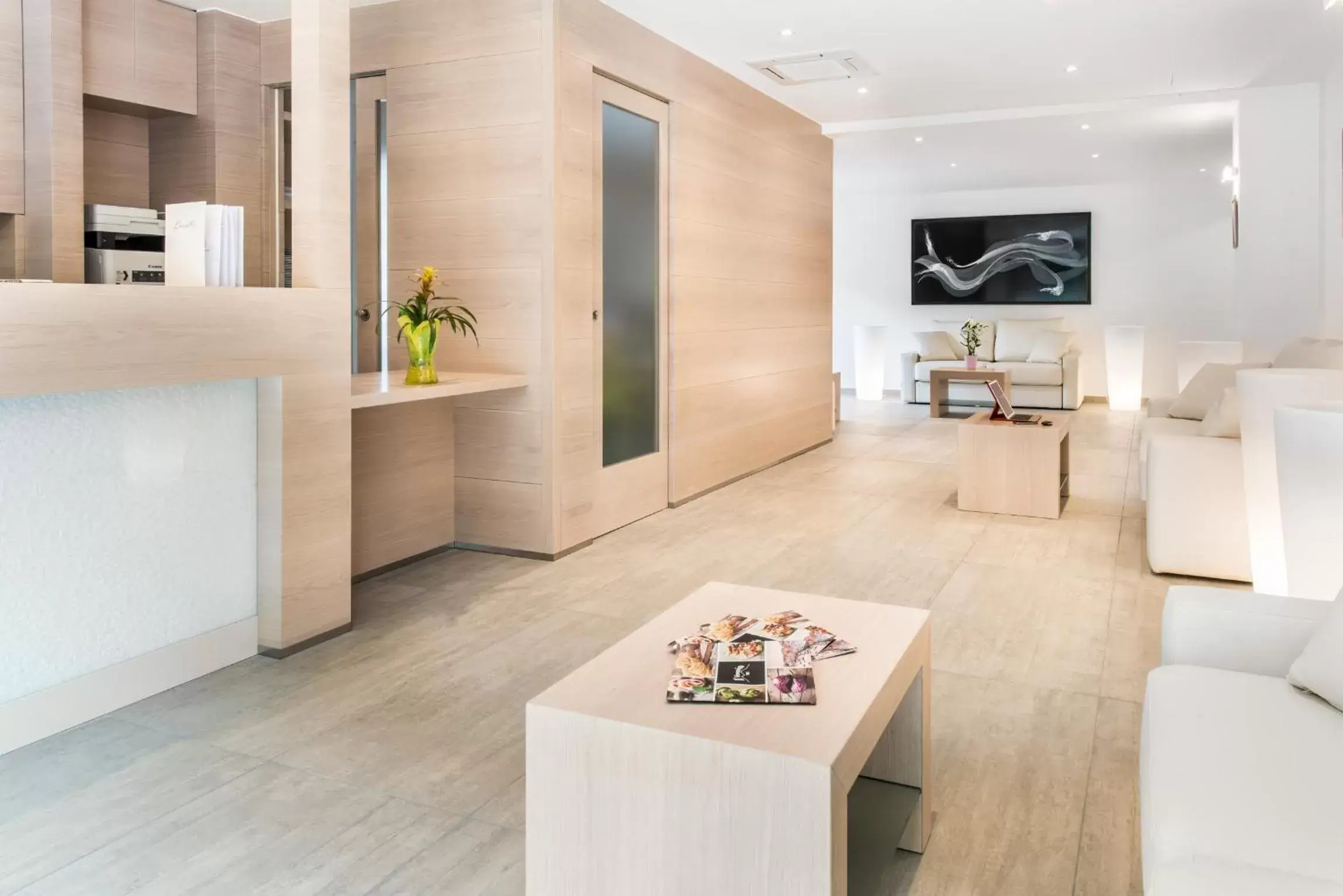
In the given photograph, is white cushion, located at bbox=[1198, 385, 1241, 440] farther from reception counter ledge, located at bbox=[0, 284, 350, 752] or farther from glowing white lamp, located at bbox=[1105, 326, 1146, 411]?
glowing white lamp, located at bbox=[1105, 326, 1146, 411]

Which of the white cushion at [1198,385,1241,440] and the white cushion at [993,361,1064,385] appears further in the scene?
the white cushion at [993,361,1064,385]

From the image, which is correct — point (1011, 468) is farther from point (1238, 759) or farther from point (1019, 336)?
point (1019, 336)

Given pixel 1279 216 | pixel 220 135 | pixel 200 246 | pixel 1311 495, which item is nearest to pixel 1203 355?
pixel 1279 216

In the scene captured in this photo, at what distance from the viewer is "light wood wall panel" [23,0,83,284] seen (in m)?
4.63

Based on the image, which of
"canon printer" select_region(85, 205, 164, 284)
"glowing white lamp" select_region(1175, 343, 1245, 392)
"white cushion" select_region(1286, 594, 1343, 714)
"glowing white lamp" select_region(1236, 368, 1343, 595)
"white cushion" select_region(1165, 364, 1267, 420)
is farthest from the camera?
"glowing white lamp" select_region(1175, 343, 1245, 392)

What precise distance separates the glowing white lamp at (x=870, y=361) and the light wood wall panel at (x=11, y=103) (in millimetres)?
9074

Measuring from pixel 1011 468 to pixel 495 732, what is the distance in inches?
146

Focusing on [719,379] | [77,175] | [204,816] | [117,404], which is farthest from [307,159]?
[719,379]

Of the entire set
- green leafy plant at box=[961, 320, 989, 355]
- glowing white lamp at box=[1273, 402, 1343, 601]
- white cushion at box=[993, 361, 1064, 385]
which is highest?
green leafy plant at box=[961, 320, 989, 355]

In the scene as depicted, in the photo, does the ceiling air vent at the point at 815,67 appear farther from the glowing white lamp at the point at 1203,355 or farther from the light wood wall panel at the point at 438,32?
the glowing white lamp at the point at 1203,355

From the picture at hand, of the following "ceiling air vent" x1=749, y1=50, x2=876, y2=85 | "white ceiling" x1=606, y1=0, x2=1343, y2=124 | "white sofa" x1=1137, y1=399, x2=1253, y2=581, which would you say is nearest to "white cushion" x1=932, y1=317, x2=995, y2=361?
"white ceiling" x1=606, y1=0, x2=1343, y2=124

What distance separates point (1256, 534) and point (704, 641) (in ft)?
7.34

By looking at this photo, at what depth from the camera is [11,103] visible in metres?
4.63

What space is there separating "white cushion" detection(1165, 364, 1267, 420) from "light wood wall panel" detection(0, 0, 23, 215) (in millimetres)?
6241
